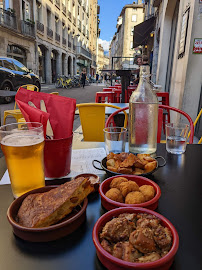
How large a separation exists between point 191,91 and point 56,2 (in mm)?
23607

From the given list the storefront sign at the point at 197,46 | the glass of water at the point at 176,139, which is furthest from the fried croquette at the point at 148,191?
the storefront sign at the point at 197,46

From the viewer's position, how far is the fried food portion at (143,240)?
1.55 feet

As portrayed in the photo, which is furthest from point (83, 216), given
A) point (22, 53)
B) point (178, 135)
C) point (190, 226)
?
point (22, 53)

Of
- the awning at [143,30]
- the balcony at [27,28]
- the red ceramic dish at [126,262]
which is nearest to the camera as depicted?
the red ceramic dish at [126,262]

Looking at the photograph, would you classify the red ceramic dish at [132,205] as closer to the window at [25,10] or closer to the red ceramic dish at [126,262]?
the red ceramic dish at [126,262]

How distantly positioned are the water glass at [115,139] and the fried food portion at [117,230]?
0.68 meters

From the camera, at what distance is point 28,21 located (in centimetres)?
1733

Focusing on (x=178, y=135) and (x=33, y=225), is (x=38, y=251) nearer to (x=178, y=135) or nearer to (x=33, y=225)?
(x=33, y=225)

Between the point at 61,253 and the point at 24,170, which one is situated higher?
the point at 24,170

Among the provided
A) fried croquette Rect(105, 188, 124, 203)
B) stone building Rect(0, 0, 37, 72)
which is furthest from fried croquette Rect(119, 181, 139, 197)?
stone building Rect(0, 0, 37, 72)

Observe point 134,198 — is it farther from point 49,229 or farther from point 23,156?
point 23,156

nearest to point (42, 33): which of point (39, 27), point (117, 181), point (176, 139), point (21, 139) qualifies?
point (39, 27)

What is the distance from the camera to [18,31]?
16125 millimetres

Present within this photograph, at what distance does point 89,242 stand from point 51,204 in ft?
0.48
